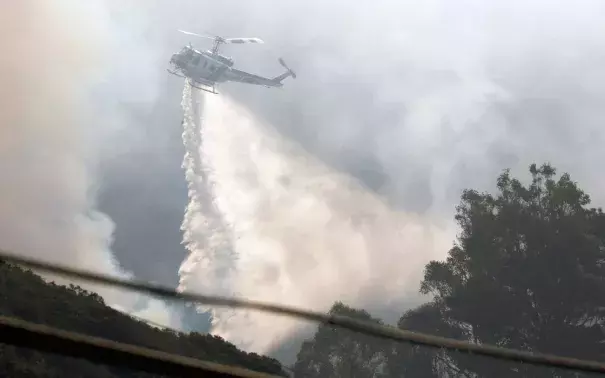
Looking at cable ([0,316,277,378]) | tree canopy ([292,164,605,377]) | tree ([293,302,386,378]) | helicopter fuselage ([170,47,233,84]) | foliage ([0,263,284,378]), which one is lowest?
cable ([0,316,277,378])

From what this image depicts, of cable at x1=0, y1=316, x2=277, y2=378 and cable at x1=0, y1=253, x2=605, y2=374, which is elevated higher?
cable at x1=0, y1=253, x2=605, y2=374

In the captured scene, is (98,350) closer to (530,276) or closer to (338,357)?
(338,357)

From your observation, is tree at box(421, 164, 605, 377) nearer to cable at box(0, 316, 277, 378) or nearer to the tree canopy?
the tree canopy

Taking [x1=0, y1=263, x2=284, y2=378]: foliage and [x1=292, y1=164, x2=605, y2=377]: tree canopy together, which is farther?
[x1=292, y1=164, x2=605, y2=377]: tree canopy

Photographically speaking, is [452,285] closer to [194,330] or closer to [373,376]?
[373,376]

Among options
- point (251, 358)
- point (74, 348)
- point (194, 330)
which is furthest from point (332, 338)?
point (74, 348)

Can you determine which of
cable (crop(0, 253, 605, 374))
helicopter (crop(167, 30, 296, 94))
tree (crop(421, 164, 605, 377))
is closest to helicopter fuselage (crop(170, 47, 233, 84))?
helicopter (crop(167, 30, 296, 94))
